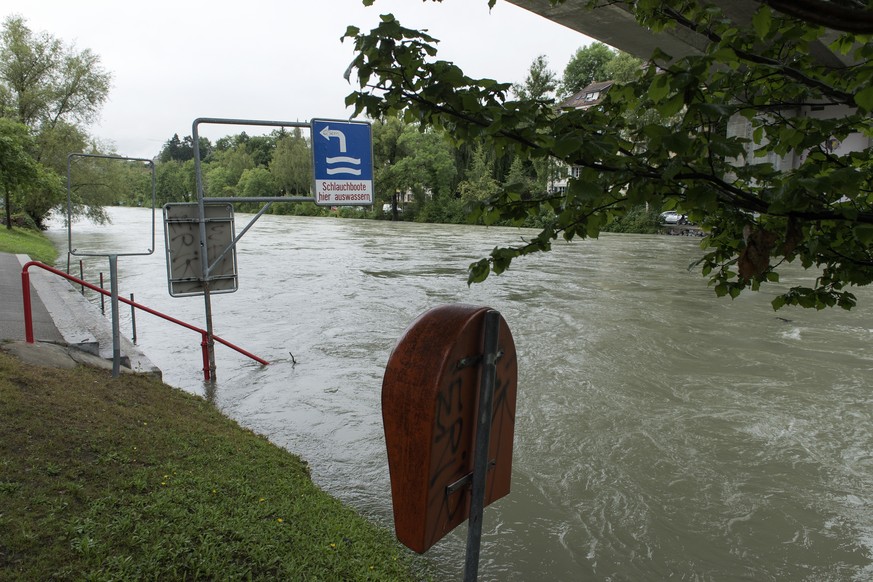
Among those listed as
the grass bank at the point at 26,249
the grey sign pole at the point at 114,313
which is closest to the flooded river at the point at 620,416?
the grey sign pole at the point at 114,313

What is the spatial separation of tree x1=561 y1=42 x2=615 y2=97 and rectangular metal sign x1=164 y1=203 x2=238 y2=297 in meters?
76.4

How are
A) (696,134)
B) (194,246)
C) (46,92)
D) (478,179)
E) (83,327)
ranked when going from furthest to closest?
(478,179)
(46,92)
(83,327)
(194,246)
(696,134)

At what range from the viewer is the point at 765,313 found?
14.6m

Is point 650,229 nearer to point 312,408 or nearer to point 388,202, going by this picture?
point 388,202

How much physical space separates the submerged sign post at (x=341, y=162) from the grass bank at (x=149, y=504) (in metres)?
3.28

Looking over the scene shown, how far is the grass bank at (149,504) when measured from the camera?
2805mm

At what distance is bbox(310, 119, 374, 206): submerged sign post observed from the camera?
23.9 ft

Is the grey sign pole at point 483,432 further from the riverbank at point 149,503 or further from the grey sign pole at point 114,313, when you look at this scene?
the grey sign pole at point 114,313

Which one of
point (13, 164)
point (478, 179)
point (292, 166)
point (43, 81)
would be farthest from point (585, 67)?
point (13, 164)

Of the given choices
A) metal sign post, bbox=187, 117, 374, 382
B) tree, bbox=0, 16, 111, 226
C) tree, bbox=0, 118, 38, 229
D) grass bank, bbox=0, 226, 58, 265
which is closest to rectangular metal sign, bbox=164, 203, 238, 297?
metal sign post, bbox=187, 117, 374, 382

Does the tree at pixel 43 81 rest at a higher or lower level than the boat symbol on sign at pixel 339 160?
higher

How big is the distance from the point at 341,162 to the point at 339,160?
33 millimetres

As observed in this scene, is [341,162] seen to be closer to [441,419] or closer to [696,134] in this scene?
[696,134]

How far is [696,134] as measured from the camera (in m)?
2.43
